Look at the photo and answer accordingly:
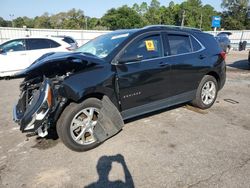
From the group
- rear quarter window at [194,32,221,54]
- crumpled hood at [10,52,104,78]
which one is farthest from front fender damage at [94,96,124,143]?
rear quarter window at [194,32,221,54]

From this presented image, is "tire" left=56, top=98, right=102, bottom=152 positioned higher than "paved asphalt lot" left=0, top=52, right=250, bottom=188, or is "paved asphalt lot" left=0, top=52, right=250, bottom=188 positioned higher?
"tire" left=56, top=98, right=102, bottom=152

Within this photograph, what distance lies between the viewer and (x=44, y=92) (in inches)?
130

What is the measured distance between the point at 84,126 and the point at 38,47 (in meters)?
7.50

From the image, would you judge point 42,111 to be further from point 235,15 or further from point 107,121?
point 235,15

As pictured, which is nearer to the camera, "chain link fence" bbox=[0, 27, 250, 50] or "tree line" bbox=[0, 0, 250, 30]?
"chain link fence" bbox=[0, 27, 250, 50]

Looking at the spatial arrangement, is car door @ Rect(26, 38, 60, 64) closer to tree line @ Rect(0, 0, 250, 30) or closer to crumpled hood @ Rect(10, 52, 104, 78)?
crumpled hood @ Rect(10, 52, 104, 78)

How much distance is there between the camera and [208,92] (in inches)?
218

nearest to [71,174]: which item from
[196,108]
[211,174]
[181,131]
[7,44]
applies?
[211,174]

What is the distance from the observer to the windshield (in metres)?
4.11

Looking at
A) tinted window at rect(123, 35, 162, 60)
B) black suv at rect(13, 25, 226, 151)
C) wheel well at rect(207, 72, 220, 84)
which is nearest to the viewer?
black suv at rect(13, 25, 226, 151)

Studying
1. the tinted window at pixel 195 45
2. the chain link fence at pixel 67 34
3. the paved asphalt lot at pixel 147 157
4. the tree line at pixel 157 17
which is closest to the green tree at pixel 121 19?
the tree line at pixel 157 17

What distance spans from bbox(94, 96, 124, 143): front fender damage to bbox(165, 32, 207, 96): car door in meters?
1.45

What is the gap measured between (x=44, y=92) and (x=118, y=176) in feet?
4.98

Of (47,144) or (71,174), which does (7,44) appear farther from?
(71,174)
